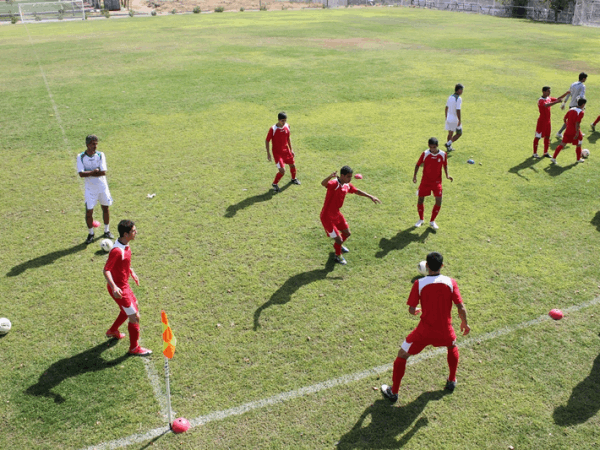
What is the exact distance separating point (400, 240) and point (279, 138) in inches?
176

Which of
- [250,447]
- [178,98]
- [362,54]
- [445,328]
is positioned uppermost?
[362,54]

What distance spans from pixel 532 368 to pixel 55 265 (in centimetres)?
932

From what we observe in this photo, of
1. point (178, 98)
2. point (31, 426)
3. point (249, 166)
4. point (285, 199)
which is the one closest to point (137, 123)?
point (178, 98)

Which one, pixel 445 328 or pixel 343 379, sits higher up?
pixel 445 328

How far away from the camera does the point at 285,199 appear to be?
12453mm

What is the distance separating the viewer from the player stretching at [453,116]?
15.1 metres

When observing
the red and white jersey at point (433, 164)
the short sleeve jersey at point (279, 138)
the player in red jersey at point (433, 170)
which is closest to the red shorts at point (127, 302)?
the short sleeve jersey at point (279, 138)

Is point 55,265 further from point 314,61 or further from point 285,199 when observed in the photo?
point 314,61

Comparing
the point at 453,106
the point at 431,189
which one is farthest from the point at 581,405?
the point at 453,106

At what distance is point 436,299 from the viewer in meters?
6.02

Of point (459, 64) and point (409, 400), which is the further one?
point (459, 64)

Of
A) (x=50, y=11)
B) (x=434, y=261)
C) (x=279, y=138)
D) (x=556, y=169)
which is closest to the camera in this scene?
(x=434, y=261)

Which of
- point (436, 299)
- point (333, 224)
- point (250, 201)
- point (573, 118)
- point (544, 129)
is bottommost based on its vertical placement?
point (250, 201)

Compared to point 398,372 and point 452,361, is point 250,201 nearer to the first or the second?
point 398,372
